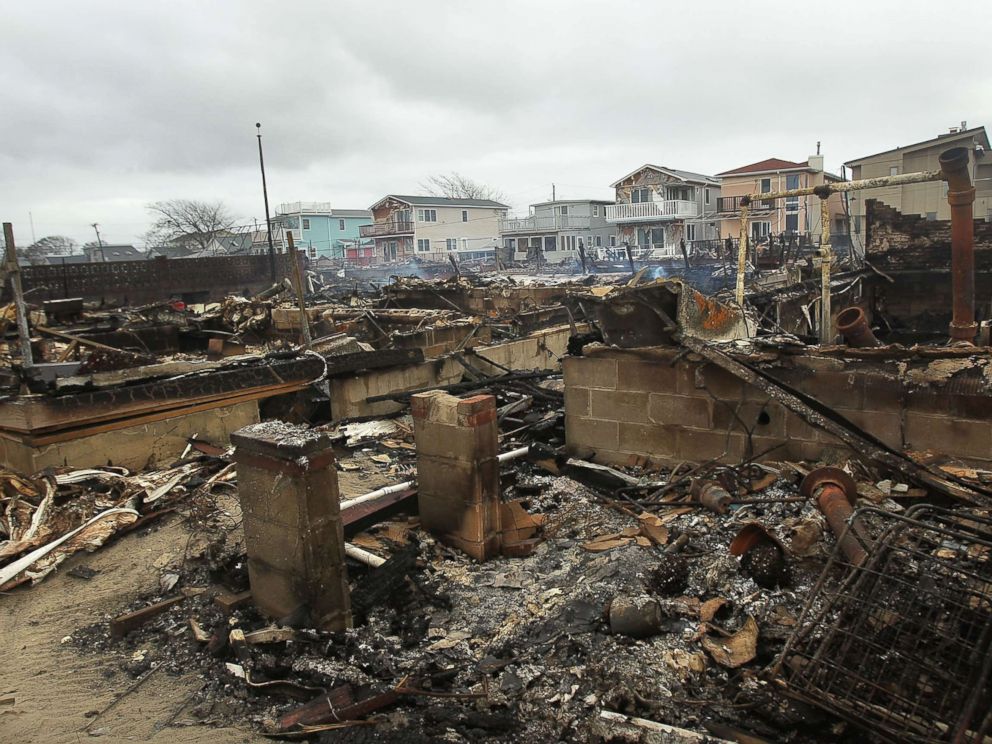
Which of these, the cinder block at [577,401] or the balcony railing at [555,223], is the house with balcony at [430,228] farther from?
the cinder block at [577,401]

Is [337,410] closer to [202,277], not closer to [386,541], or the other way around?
[386,541]

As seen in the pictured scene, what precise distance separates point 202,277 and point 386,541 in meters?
27.0

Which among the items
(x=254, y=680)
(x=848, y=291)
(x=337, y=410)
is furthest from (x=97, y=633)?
(x=848, y=291)

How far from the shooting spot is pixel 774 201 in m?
41.1

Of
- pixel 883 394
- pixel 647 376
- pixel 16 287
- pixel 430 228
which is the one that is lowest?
pixel 883 394

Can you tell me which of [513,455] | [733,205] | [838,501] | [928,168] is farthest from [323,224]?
[838,501]

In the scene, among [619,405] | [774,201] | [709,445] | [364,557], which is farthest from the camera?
[774,201]

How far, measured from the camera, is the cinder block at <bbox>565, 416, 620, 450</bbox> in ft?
24.2

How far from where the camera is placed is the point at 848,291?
620 inches

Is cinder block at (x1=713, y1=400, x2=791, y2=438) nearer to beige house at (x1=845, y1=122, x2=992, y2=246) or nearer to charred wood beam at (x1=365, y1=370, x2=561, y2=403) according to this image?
charred wood beam at (x1=365, y1=370, x2=561, y2=403)

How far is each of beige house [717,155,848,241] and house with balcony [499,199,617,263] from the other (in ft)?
34.1

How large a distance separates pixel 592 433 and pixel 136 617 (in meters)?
4.64

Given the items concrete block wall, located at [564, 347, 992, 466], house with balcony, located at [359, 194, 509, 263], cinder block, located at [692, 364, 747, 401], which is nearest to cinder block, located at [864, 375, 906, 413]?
concrete block wall, located at [564, 347, 992, 466]

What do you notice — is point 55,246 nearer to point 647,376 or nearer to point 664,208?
point 664,208
